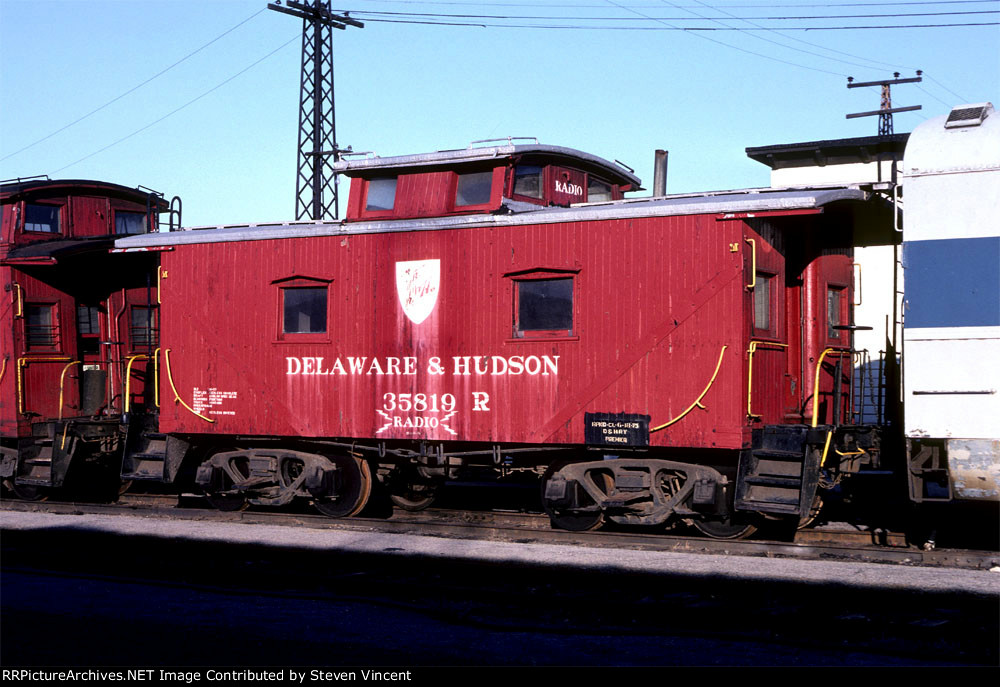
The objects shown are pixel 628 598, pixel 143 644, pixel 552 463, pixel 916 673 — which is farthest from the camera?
pixel 552 463

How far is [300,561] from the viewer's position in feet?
36.0

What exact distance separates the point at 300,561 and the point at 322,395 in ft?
10.9

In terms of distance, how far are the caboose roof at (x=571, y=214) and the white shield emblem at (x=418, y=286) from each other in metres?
0.48

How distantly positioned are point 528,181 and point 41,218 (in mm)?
9002

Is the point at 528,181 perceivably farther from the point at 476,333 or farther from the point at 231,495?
the point at 231,495

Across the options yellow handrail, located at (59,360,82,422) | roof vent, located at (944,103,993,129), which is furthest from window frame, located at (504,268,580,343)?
yellow handrail, located at (59,360,82,422)

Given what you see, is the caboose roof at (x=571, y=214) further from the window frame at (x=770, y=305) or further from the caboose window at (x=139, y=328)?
the caboose window at (x=139, y=328)

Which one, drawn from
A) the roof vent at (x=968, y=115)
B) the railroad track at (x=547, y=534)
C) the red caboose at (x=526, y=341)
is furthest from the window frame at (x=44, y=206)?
the roof vent at (x=968, y=115)

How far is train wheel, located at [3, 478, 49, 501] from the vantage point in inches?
659

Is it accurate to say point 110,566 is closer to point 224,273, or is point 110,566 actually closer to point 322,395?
point 322,395

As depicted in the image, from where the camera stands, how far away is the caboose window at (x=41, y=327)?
16.6 m

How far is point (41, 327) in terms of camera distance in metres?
16.7

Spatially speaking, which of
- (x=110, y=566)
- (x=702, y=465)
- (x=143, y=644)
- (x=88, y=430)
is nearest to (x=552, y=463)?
(x=702, y=465)

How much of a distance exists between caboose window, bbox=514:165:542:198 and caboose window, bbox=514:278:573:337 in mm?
1615
